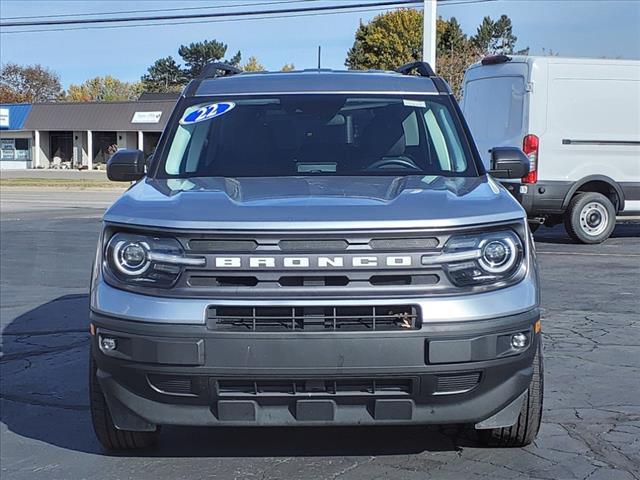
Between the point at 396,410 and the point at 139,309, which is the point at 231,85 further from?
the point at 396,410

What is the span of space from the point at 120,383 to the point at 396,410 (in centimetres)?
119

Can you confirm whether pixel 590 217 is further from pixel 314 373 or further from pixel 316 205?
pixel 314 373

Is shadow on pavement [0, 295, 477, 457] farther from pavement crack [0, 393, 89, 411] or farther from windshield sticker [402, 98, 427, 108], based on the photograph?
windshield sticker [402, 98, 427, 108]

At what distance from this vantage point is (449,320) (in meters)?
3.42

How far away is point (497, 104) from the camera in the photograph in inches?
502

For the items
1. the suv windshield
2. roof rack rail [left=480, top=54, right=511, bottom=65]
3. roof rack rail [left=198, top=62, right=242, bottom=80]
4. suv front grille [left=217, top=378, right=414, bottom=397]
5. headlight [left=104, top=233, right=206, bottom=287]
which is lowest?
suv front grille [left=217, top=378, right=414, bottom=397]

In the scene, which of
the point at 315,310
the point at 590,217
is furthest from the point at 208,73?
the point at 590,217

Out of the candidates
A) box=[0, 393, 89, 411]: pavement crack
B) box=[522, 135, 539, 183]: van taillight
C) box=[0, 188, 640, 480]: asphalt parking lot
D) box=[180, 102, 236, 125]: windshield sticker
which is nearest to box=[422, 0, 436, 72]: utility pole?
box=[522, 135, 539, 183]: van taillight

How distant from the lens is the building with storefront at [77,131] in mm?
56625

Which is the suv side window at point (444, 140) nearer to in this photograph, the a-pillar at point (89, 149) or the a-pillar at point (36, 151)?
the a-pillar at point (89, 149)

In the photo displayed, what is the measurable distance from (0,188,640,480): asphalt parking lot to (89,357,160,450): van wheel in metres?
0.08

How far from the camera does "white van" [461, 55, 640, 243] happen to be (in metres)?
12.1

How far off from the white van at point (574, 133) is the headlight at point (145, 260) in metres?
9.26

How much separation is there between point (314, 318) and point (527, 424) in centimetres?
136
